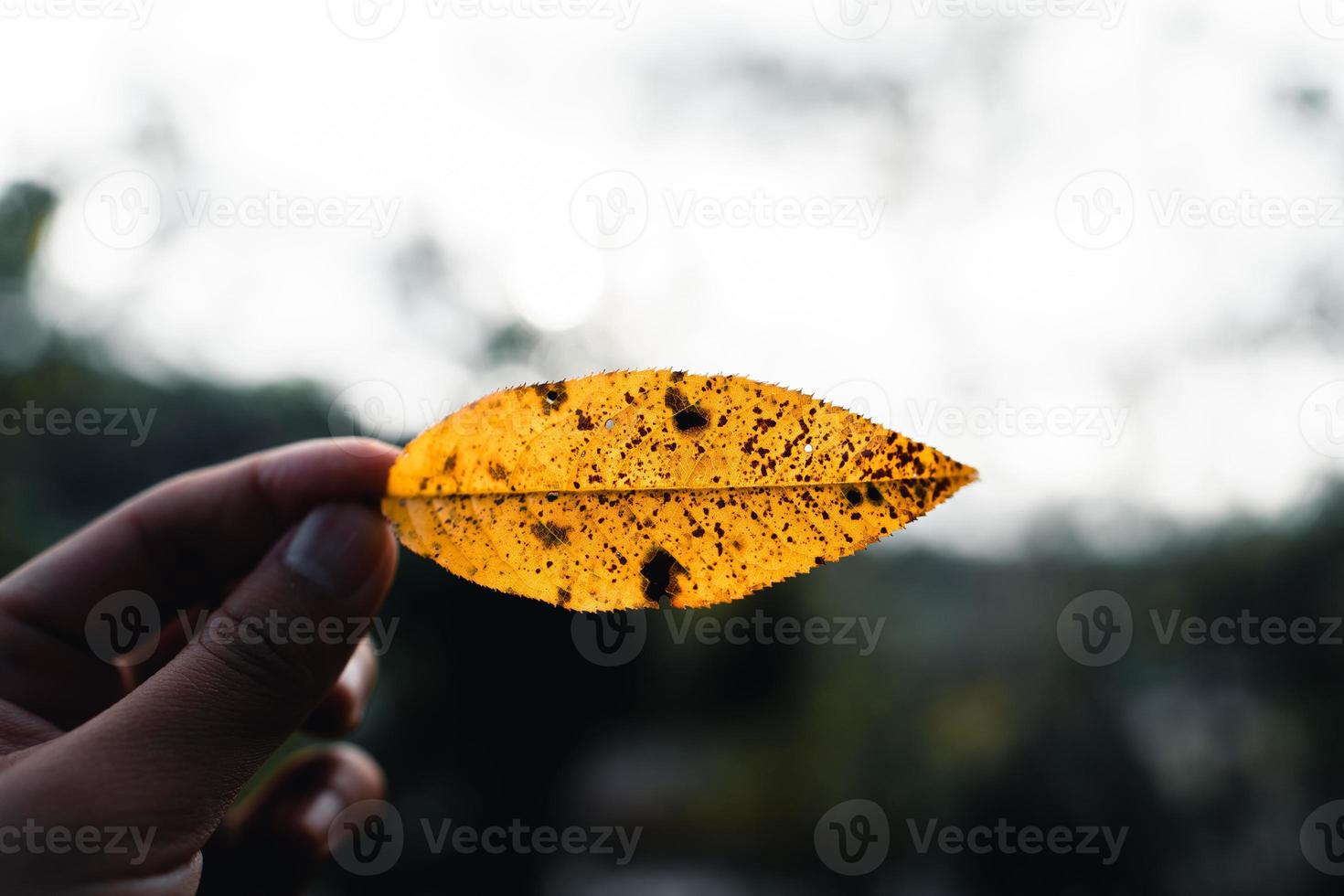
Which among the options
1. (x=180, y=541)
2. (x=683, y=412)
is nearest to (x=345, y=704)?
(x=180, y=541)

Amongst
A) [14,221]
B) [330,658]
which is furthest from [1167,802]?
[14,221]

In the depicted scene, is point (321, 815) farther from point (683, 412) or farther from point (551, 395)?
point (683, 412)

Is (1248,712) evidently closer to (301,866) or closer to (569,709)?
(569,709)

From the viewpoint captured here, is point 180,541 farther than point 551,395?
Yes

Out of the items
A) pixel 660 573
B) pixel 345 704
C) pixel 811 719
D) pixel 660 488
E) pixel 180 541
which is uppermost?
pixel 660 488

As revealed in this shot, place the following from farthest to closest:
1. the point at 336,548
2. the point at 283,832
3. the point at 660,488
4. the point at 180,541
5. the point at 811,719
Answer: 1. the point at 811,719
2. the point at 283,832
3. the point at 180,541
4. the point at 336,548
5. the point at 660,488

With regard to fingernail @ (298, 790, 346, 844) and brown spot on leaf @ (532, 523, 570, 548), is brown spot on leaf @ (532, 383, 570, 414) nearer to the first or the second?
brown spot on leaf @ (532, 523, 570, 548)

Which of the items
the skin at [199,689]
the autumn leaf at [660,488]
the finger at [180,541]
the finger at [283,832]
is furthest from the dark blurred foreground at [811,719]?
the autumn leaf at [660,488]

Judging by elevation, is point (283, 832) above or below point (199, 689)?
below
